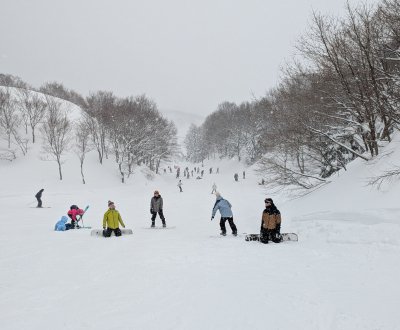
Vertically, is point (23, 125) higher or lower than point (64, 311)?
higher

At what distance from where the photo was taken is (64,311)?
4.76 meters

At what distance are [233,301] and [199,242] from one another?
5053mm

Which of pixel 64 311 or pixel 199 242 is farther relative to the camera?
pixel 199 242

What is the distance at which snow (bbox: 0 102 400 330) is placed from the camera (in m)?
4.52

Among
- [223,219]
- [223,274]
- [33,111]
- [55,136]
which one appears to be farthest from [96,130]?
[223,274]

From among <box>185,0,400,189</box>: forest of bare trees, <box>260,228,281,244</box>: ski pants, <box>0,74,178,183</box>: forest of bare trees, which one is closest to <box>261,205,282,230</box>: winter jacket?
<box>260,228,281,244</box>: ski pants

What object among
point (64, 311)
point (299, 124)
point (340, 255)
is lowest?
point (64, 311)

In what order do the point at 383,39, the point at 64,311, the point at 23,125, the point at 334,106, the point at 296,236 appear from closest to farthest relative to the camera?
the point at 64,311 → the point at 296,236 → the point at 383,39 → the point at 334,106 → the point at 23,125

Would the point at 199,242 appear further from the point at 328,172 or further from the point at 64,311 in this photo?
the point at 328,172

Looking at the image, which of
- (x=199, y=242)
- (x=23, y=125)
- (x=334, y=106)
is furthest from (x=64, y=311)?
(x=23, y=125)

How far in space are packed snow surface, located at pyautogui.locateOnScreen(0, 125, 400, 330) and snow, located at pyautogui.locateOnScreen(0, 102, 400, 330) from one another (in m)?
0.02

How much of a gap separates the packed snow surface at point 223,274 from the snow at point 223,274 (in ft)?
0.07

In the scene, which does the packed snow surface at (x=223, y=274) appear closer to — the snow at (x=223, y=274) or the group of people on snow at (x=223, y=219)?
the snow at (x=223, y=274)

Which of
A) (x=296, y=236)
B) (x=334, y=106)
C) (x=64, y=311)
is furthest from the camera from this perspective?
(x=334, y=106)
